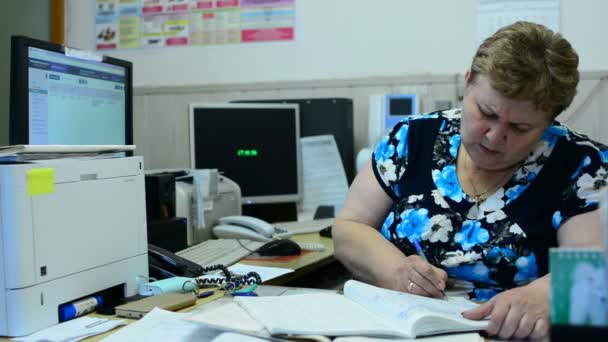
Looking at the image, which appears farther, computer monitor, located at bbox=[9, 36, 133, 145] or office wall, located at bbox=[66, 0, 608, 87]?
office wall, located at bbox=[66, 0, 608, 87]

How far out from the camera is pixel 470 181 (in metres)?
1.38

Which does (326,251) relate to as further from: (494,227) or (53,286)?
(53,286)

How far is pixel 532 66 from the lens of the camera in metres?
1.18

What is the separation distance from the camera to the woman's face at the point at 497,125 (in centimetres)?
121

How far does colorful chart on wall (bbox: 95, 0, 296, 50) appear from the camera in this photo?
8.82 ft

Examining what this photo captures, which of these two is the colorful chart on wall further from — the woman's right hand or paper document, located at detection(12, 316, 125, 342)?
paper document, located at detection(12, 316, 125, 342)

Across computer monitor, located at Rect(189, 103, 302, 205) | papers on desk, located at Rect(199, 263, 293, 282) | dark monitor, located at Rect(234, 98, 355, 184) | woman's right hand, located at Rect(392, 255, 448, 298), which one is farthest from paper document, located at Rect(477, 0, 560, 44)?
woman's right hand, located at Rect(392, 255, 448, 298)

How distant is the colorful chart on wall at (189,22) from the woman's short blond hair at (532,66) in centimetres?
155

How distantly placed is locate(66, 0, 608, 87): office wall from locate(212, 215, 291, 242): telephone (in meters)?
0.84

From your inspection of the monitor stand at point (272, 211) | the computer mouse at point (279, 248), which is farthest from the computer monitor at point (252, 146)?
the computer mouse at point (279, 248)

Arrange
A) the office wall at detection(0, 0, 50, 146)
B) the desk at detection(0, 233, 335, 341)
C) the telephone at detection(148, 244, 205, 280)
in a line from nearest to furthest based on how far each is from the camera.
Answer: the telephone at detection(148, 244, 205, 280) → the desk at detection(0, 233, 335, 341) → the office wall at detection(0, 0, 50, 146)

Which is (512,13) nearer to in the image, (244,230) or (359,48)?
(359,48)

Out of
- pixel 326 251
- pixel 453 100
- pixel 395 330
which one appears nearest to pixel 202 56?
pixel 453 100

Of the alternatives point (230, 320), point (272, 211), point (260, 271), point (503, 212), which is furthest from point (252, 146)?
point (230, 320)
